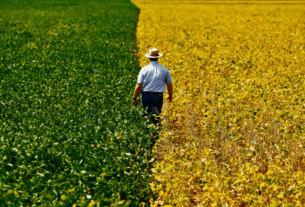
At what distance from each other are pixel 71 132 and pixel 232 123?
367cm

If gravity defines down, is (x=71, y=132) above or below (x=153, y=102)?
below

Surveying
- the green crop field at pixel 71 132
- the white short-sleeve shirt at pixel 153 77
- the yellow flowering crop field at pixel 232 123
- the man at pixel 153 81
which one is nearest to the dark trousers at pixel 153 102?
the man at pixel 153 81

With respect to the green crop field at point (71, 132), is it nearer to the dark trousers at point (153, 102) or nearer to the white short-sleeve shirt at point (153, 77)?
the dark trousers at point (153, 102)

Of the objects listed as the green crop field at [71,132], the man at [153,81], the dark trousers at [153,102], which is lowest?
the green crop field at [71,132]

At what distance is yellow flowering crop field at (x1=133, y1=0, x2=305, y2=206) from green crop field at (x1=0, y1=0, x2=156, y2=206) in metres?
0.65

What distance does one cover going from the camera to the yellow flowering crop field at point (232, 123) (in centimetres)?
429

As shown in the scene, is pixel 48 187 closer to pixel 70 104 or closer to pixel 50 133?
pixel 50 133

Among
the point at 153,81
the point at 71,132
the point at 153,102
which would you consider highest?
the point at 153,81

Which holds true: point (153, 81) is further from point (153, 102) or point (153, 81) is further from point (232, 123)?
point (232, 123)

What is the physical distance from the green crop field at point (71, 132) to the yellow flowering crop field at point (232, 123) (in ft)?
2.12

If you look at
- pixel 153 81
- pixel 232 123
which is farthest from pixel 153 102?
pixel 232 123

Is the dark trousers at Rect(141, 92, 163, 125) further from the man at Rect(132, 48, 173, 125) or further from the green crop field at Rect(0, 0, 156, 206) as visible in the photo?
the green crop field at Rect(0, 0, 156, 206)

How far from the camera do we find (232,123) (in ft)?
21.4

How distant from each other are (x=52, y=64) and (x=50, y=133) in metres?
6.43
